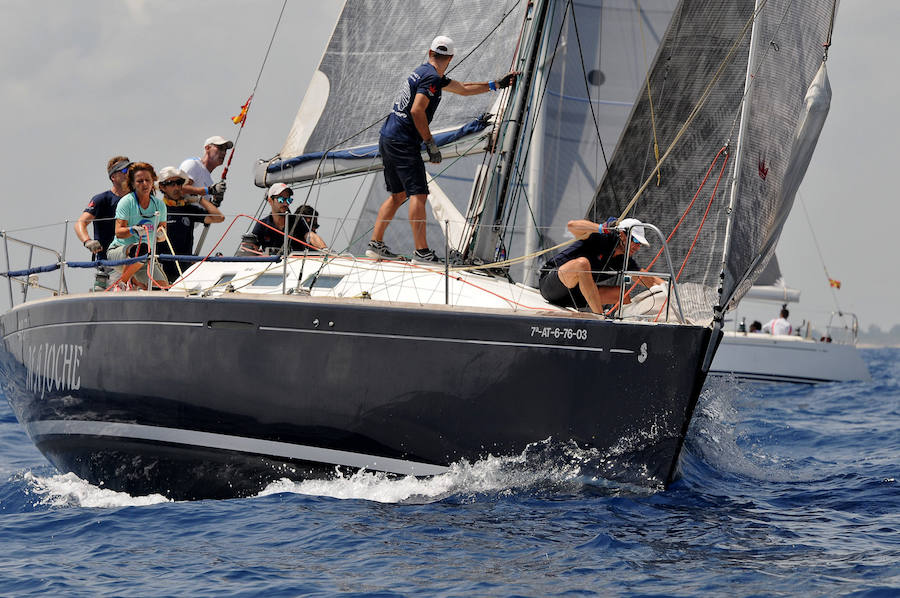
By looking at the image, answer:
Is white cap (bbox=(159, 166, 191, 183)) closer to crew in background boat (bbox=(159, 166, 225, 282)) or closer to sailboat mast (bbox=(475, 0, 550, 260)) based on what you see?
crew in background boat (bbox=(159, 166, 225, 282))

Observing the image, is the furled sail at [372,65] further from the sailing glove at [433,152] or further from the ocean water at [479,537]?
the ocean water at [479,537]

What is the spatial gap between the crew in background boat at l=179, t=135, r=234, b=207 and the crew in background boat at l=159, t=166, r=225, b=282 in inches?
8.9

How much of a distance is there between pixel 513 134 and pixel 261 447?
3081 mm

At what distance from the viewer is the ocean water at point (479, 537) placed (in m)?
5.21

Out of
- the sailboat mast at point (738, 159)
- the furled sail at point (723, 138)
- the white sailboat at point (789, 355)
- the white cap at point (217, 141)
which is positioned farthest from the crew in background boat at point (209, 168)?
the white sailboat at point (789, 355)

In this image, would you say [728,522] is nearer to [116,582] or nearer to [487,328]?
[487,328]

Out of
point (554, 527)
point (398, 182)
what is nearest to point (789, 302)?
point (398, 182)

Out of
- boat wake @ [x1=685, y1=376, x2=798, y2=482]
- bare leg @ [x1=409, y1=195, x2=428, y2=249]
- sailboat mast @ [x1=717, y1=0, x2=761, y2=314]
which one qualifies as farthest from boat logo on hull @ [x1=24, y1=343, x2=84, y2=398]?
boat wake @ [x1=685, y1=376, x2=798, y2=482]

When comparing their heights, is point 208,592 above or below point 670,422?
below

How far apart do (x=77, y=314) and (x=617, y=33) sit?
19.7 ft

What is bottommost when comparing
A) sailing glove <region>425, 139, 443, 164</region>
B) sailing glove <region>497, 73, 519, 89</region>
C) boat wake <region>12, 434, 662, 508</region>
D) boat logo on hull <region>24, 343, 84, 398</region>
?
boat wake <region>12, 434, 662, 508</region>

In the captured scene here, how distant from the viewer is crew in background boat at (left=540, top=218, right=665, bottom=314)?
6.99 metres

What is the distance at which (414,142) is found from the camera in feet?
27.2

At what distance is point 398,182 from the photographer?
8.41 meters
